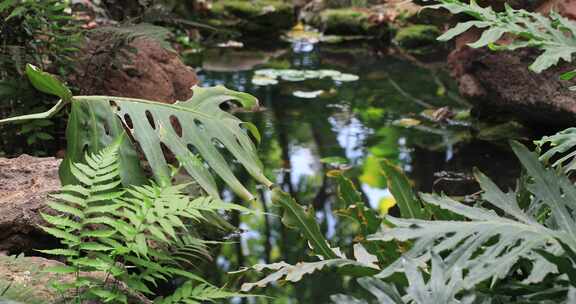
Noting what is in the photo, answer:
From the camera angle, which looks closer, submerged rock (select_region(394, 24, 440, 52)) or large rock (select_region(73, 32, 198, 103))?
large rock (select_region(73, 32, 198, 103))

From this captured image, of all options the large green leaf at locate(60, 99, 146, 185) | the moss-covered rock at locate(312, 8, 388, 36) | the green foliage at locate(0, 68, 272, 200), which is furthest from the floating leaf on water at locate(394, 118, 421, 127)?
the moss-covered rock at locate(312, 8, 388, 36)

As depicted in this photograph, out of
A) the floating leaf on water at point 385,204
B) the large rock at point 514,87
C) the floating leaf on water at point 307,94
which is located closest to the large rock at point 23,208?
the floating leaf on water at point 385,204

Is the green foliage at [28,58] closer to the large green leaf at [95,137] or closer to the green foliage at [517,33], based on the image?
the large green leaf at [95,137]

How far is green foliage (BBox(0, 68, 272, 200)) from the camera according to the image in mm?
2240

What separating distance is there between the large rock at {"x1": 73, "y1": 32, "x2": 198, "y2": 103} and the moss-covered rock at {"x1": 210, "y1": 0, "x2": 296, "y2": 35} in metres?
6.11

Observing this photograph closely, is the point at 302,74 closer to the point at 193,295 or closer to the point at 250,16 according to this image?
the point at 250,16

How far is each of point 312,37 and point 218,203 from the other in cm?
883

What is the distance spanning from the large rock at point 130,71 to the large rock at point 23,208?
1210mm

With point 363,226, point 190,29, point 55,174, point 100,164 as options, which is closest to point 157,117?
point 55,174

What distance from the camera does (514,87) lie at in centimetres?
463

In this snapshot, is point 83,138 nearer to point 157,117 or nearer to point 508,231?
point 157,117

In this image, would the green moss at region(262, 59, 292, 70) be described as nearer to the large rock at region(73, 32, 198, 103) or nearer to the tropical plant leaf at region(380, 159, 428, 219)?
the large rock at region(73, 32, 198, 103)

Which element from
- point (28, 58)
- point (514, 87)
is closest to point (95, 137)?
point (28, 58)

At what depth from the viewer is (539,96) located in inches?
177
